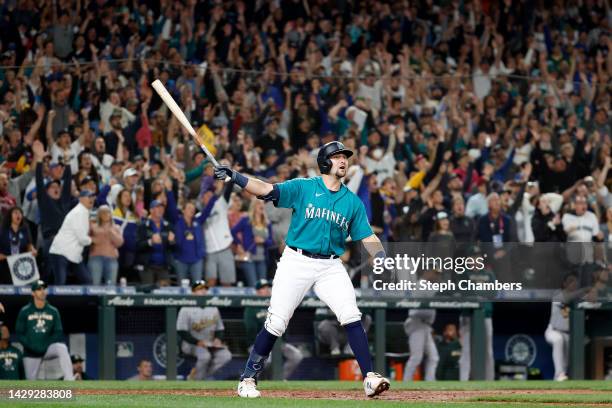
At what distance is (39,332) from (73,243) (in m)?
1.04

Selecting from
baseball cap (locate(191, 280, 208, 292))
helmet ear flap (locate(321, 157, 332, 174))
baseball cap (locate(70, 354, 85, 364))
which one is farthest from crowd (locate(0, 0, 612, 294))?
helmet ear flap (locate(321, 157, 332, 174))

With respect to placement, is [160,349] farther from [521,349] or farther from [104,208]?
[521,349]

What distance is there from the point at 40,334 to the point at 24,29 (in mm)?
4517

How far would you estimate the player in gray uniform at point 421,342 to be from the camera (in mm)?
15359

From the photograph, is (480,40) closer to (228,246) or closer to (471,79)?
(471,79)

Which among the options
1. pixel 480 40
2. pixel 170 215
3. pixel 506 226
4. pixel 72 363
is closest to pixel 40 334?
pixel 72 363

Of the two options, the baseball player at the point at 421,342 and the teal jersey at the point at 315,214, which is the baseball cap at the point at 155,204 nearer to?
the baseball player at the point at 421,342

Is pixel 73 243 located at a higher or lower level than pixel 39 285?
higher

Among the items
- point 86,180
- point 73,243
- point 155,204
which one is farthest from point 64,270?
point 155,204

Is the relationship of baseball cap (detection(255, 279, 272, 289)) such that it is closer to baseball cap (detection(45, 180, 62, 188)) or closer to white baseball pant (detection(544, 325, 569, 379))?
baseball cap (detection(45, 180, 62, 188))

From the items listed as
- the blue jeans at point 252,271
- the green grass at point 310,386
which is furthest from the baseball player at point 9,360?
the blue jeans at point 252,271

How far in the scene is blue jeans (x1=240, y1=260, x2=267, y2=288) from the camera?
15.4m

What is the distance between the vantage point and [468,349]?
15.5 metres

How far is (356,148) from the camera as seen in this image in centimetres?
1664
